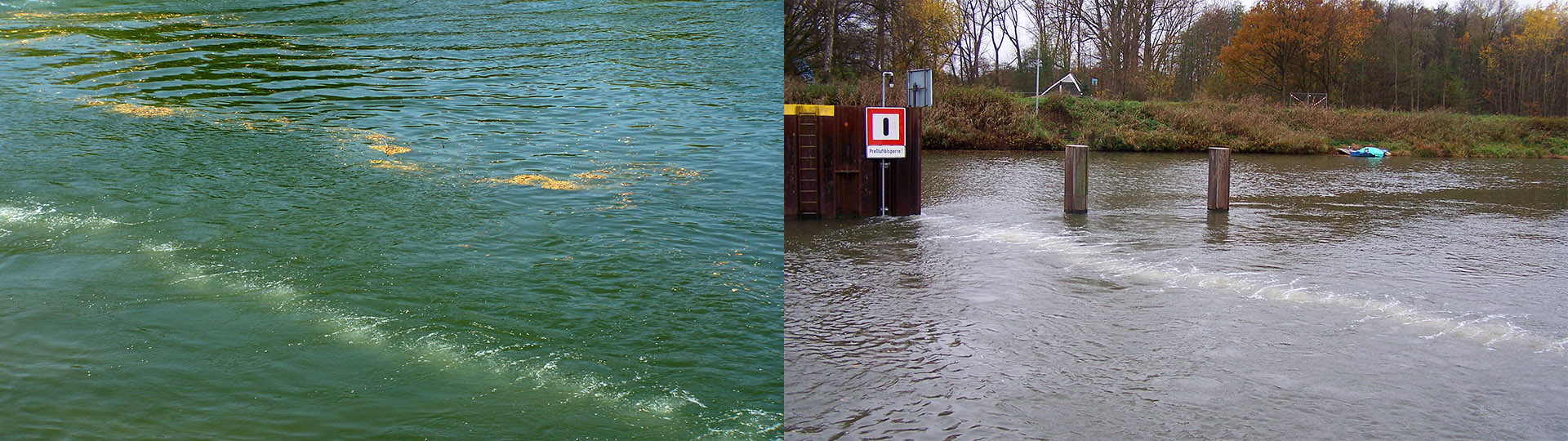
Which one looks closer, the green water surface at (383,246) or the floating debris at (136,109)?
the green water surface at (383,246)

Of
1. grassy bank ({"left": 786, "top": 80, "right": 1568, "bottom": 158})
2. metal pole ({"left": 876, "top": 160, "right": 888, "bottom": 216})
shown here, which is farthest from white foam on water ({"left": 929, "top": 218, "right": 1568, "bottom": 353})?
grassy bank ({"left": 786, "top": 80, "right": 1568, "bottom": 158})

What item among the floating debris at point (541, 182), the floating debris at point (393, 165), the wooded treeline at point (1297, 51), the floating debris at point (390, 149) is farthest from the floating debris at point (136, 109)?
the wooded treeline at point (1297, 51)

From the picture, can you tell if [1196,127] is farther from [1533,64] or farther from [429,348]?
[429,348]

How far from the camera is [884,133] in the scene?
11070 mm

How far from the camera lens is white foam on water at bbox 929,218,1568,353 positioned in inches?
238

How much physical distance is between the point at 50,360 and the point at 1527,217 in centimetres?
1491

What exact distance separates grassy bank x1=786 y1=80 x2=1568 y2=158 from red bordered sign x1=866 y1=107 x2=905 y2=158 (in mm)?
15644

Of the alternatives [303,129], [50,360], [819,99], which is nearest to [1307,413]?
[50,360]

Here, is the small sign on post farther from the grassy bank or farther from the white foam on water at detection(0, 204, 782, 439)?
the grassy bank

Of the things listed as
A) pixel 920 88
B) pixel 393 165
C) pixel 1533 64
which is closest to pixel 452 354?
pixel 393 165

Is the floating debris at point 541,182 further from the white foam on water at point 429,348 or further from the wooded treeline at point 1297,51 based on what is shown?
the wooded treeline at point 1297,51

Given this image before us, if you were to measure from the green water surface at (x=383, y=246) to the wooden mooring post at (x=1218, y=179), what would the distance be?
5.06 m

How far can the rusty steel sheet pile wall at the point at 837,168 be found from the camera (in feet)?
35.9

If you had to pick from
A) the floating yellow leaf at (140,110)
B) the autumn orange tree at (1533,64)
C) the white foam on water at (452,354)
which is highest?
the autumn orange tree at (1533,64)
